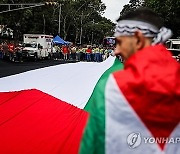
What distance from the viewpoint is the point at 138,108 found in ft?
5.10

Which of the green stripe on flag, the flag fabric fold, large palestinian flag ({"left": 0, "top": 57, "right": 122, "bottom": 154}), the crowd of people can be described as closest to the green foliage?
the crowd of people

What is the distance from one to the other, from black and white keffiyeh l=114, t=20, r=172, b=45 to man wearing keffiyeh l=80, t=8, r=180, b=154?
104mm

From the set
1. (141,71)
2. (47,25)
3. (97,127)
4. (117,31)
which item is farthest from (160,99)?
(47,25)

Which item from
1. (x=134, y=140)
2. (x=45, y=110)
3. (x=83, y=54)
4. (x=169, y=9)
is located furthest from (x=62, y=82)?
(x=169, y=9)

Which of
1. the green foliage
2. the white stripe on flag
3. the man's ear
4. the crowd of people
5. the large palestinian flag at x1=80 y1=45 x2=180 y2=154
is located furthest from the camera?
the green foliage

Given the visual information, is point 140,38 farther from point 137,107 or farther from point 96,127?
point 96,127

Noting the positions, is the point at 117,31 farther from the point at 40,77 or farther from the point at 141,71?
the point at 40,77

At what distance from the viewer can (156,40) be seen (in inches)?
68.1

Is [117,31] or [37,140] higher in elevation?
[117,31]

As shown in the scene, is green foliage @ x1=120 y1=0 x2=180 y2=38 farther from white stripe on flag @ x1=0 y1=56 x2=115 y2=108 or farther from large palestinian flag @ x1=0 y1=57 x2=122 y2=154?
large palestinian flag @ x1=0 y1=57 x2=122 y2=154

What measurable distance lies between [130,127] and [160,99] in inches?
7.5

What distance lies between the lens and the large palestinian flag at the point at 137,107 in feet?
4.98

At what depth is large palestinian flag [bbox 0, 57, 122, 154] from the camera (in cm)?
398

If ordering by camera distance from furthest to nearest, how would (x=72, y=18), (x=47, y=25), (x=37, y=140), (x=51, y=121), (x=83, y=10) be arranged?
(x=83, y=10) < (x=72, y=18) < (x=47, y=25) < (x=51, y=121) < (x=37, y=140)
